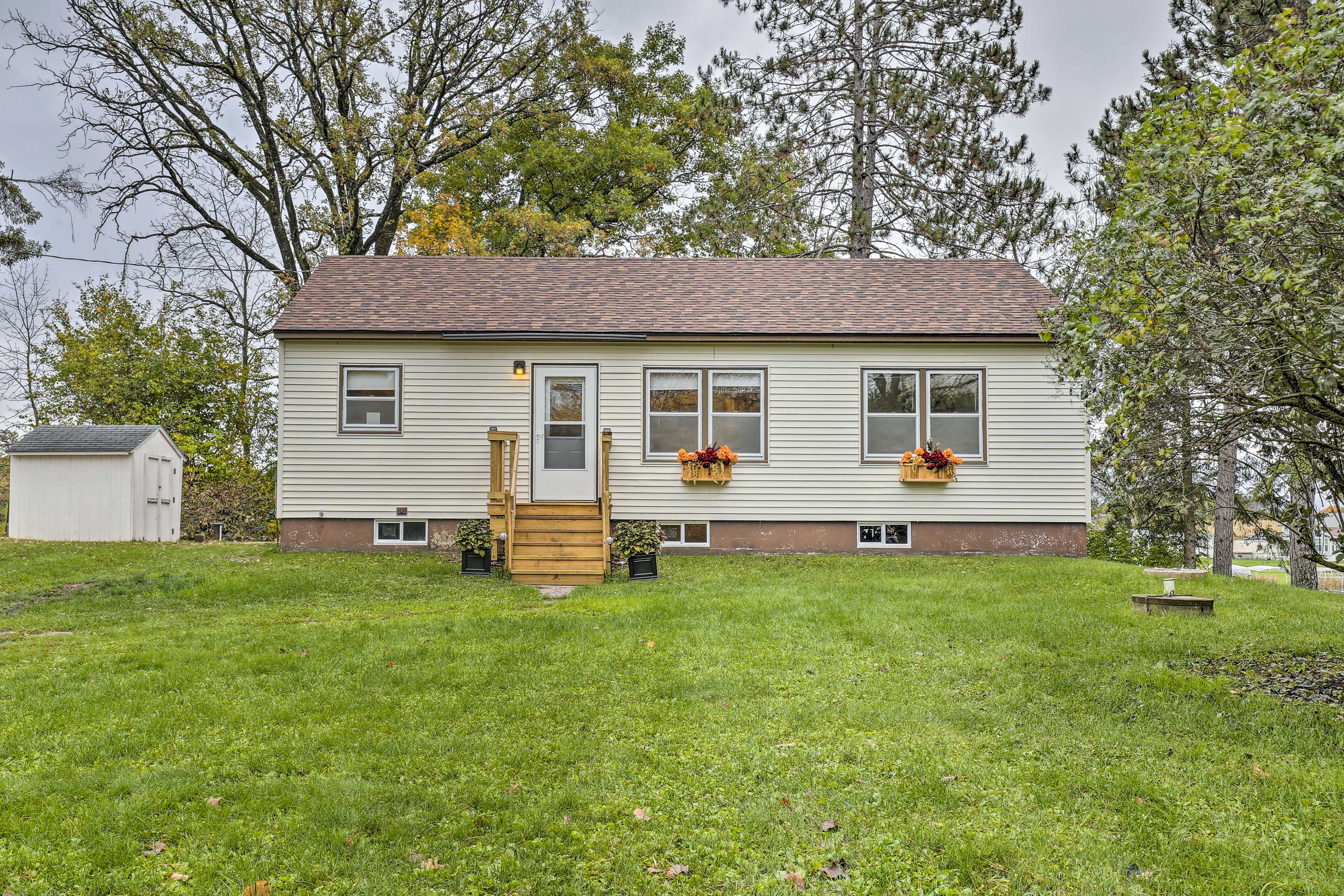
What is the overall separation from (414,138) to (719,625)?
17502 mm

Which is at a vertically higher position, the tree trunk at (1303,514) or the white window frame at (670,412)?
the white window frame at (670,412)

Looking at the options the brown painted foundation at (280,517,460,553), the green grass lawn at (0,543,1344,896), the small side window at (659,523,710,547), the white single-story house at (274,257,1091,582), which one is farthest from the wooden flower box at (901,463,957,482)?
the brown painted foundation at (280,517,460,553)

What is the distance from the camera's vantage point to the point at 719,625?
6883mm

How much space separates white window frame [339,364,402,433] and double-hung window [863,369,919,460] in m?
6.95

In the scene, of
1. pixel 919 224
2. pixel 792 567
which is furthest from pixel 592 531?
pixel 919 224

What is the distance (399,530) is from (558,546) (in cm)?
333

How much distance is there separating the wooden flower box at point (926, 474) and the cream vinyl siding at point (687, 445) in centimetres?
21

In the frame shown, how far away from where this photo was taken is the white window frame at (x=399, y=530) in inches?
480

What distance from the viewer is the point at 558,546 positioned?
10195mm

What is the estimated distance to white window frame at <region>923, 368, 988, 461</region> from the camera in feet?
40.4

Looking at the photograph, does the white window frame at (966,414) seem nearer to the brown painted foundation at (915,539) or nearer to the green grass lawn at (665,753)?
the brown painted foundation at (915,539)

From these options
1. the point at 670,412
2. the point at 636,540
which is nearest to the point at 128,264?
the point at 670,412

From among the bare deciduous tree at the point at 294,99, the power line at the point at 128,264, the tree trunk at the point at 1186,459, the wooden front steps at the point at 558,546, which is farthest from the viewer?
the power line at the point at 128,264

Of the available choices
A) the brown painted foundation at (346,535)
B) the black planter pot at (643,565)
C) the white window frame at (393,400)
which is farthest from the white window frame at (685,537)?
the white window frame at (393,400)
